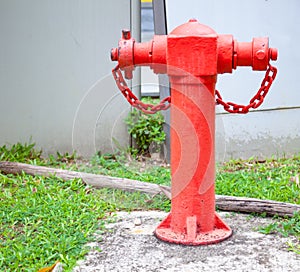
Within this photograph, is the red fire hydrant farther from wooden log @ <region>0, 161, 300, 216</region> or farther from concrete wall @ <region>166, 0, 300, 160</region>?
concrete wall @ <region>166, 0, 300, 160</region>

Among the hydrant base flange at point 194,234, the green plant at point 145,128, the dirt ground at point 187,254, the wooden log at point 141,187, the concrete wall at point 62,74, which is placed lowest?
the dirt ground at point 187,254

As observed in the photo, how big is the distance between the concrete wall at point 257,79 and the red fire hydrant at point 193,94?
5.96 ft

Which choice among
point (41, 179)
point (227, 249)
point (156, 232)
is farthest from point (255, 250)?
point (41, 179)

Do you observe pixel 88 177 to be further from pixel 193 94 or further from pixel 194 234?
pixel 193 94

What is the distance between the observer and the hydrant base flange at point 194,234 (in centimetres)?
388

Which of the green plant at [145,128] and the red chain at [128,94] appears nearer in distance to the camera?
the red chain at [128,94]

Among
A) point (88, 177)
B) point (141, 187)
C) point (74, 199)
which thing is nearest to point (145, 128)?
point (88, 177)

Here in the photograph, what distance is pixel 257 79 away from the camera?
5.87 m

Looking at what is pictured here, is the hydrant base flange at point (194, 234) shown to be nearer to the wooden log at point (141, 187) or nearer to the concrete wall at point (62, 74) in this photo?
the wooden log at point (141, 187)

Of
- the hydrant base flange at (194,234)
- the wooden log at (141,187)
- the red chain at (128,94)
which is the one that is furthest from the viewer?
the wooden log at (141,187)

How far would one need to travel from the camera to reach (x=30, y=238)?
4039mm

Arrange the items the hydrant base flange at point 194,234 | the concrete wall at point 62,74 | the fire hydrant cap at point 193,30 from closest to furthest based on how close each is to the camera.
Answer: the fire hydrant cap at point 193,30, the hydrant base flange at point 194,234, the concrete wall at point 62,74

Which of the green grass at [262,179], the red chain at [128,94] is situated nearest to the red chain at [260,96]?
the red chain at [128,94]

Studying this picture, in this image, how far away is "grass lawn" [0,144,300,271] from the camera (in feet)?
12.6
